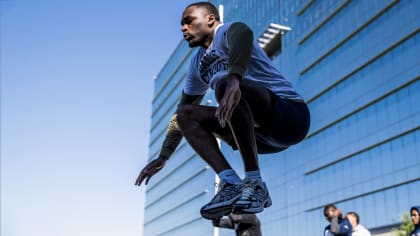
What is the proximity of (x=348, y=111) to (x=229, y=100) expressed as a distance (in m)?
38.1

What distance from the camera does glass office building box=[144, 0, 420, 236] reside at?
33344 millimetres

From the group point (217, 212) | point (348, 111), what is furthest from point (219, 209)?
point (348, 111)

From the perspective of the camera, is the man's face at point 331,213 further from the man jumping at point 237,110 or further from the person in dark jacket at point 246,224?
A: the man jumping at point 237,110

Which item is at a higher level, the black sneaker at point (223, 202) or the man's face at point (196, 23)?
the man's face at point (196, 23)

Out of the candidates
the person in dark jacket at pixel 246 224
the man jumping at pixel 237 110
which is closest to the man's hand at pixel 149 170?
the man jumping at pixel 237 110

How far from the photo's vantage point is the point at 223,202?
2.85m

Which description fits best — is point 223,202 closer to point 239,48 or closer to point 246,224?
point 239,48

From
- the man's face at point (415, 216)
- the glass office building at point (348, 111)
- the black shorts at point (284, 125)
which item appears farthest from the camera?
the glass office building at point (348, 111)

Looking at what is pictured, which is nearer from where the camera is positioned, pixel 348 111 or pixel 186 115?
pixel 186 115

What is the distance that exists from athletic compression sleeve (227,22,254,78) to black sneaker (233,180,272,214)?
65 centimetres

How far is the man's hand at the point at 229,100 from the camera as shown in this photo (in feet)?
8.55

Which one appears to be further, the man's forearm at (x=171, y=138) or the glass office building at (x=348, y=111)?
the glass office building at (x=348, y=111)

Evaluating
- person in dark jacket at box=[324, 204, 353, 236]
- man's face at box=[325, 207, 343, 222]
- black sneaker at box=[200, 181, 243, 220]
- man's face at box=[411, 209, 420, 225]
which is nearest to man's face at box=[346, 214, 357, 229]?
person in dark jacket at box=[324, 204, 353, 236]

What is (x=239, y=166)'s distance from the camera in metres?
52.4
